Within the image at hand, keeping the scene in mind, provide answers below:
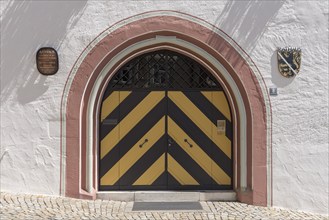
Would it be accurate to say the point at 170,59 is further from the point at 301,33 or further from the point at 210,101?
the point at 301,33

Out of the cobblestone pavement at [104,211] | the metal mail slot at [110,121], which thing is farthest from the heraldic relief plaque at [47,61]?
the cobblestone pavement at [104,211]

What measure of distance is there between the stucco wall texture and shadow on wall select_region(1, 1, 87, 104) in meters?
0.02

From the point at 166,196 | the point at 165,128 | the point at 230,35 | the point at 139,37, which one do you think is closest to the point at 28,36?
the point at 139,37

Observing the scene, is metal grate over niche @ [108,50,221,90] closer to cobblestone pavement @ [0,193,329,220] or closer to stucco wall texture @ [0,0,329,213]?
stucco wall texture @ [0,0,329,213]

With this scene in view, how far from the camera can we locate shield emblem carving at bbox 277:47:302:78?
7289 millimetres

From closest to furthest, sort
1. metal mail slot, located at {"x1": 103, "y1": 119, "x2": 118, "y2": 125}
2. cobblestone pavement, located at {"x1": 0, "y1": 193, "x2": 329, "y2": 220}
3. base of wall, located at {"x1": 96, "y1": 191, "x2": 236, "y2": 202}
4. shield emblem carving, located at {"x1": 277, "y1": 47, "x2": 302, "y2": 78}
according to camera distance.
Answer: cobblestone pavement, located at {"x1": 0, "y1": 193, "x2": 329, "y2": 220}, shield emblem carving, located at {"x1": 277, "y1": 47, "x2": 302, "y2": 78}, base of wall, located at {"x1": 96, "y1": 191, "x2": 236, "y2": 202}, metal mail slot, located at {"x1": 103, "y1": 119, "x2": 118, "y2": 125}

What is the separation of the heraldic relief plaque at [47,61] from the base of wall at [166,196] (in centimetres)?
235

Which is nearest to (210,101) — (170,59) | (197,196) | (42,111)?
(170,59)

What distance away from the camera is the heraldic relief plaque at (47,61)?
7.29m

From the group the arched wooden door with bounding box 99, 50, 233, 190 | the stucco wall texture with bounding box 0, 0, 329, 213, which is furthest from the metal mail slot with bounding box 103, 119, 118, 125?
the stucco wall texture with bounding box 0, 0, 329, 213

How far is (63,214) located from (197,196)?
2.43m

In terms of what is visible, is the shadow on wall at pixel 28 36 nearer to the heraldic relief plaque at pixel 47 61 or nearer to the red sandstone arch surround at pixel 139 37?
the heraldic relief plaque at pixel 47 61

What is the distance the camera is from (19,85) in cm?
737

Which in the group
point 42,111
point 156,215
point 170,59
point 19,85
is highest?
point 170,59
